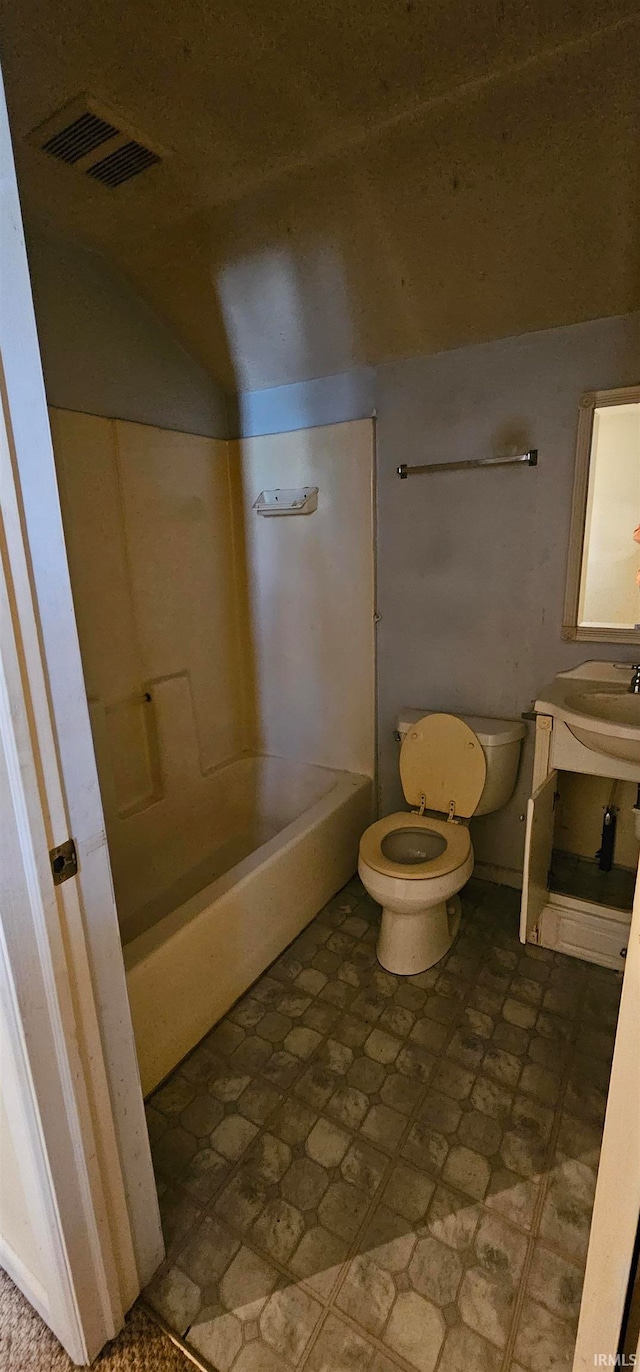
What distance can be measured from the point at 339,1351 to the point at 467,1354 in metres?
0.23

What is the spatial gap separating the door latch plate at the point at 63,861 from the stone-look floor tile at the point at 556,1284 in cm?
119

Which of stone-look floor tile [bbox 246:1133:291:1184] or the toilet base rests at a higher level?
the toilet base

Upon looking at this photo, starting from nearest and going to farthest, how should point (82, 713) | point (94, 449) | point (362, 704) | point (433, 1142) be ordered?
point (82, 713)
point (433, 1142)
point (94, 449)
point (362, 704)

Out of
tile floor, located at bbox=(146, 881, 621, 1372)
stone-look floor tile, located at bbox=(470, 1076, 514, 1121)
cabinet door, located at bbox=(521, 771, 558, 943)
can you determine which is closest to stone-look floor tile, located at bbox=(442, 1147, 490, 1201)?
tile floor, located at bbox=(146, 881, 621, 1372)

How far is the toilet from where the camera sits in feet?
5.98

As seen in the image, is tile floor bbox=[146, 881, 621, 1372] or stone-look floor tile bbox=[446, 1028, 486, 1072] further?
stone-look floor tile bbox=[446, 1028, 486, 1072]

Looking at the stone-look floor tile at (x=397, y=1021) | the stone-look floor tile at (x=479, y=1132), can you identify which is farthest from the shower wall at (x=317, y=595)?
the stone-look floor tile at (x=479, y=1132)

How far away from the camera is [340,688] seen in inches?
99.6

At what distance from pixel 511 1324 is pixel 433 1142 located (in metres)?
0.34

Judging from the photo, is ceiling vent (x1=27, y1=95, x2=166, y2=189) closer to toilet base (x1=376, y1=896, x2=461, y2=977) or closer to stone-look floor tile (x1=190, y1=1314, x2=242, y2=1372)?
toilet base (x1=376, y1=896, x2=461, y2=977)

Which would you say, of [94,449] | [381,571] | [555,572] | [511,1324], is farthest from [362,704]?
[511,1324]

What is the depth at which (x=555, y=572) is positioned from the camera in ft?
6.57

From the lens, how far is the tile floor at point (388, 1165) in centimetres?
109

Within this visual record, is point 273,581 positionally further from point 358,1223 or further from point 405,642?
point 358,1223
